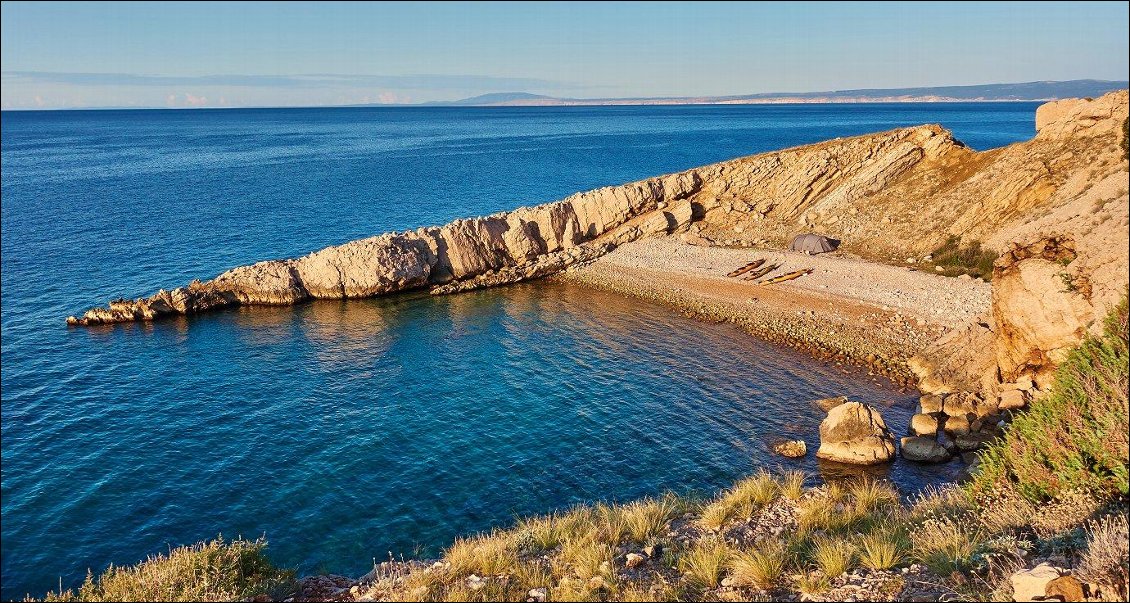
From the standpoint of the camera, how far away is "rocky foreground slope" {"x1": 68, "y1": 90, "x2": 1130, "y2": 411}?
22.1 meters

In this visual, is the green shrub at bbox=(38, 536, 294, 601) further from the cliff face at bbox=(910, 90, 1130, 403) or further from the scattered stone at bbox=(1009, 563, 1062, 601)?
the cliff face at bbox=(910, 90, 1130, 403)

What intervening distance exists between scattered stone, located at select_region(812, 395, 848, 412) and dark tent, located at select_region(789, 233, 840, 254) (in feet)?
59.2

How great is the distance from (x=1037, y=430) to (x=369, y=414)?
69.0 ft

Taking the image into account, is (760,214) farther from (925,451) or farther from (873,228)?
(925,451)

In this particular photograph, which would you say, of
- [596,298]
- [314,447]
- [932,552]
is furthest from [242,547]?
[596,298]

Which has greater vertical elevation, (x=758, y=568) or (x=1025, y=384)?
(x=758, y=568)

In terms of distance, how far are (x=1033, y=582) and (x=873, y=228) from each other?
39.2m

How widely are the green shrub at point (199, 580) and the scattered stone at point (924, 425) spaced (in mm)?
19331

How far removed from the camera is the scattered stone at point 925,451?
21516 mm

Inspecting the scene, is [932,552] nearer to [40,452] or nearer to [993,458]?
[993,458]

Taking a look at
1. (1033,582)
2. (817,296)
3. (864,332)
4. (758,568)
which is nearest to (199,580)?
(758,568)

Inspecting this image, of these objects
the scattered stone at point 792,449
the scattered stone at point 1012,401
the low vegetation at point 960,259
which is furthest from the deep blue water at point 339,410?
the low vegetation at point 960,259

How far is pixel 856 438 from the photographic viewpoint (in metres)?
21.9

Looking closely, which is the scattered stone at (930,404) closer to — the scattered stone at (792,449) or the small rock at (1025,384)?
the small rock at (1025,384)
